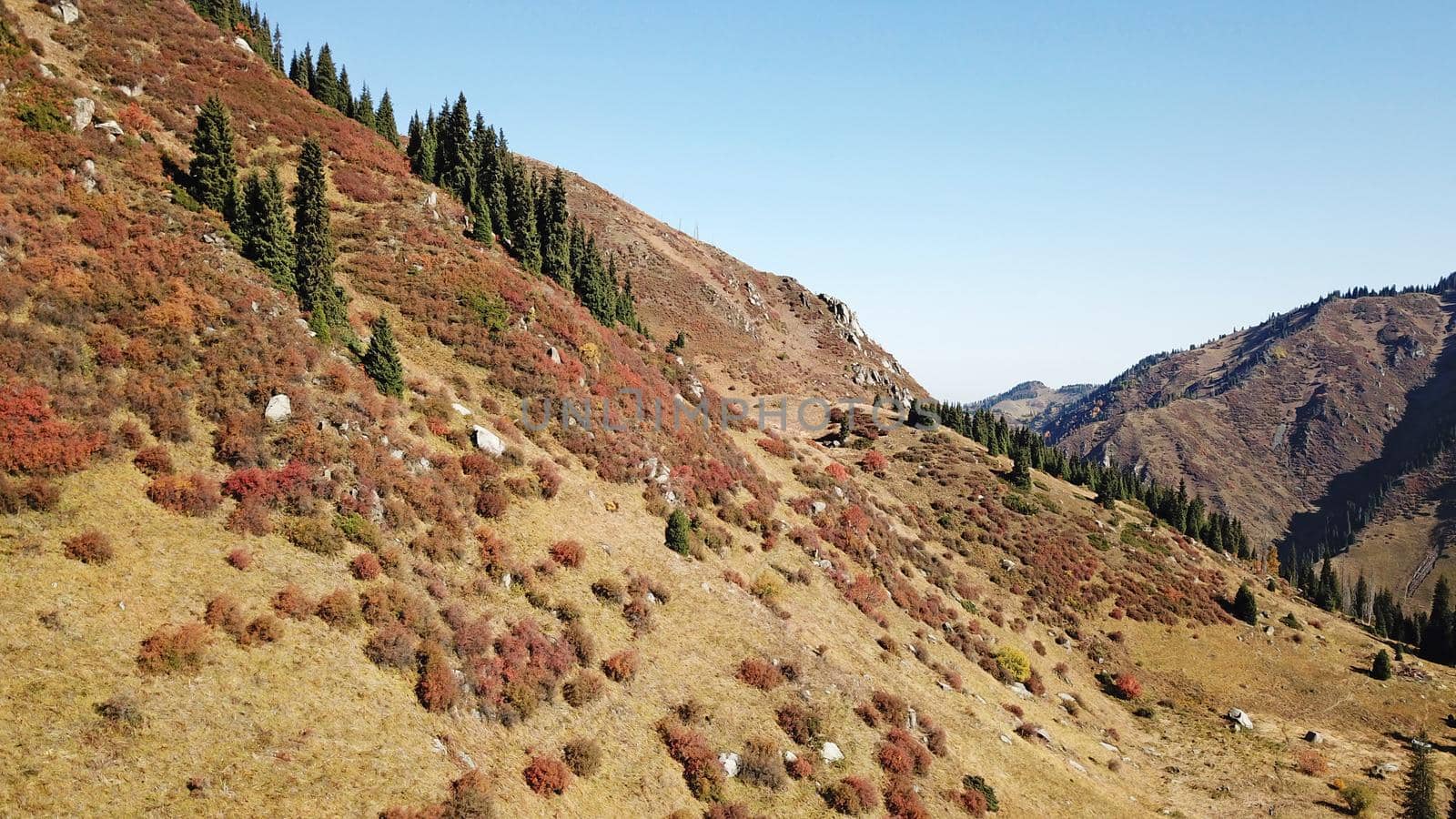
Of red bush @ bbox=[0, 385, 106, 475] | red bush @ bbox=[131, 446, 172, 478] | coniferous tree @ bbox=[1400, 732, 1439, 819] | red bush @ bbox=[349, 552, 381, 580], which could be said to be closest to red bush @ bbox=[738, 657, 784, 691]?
red bush @ bbox=[349, 552, 381, 580]

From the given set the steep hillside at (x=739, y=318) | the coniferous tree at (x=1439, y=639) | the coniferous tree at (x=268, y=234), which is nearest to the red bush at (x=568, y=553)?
the coniferous tree at (x=268, y=234)

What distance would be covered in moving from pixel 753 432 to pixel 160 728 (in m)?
53.8

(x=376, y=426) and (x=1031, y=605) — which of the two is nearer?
(x=376, y=426)

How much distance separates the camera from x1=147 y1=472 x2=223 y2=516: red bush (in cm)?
2236

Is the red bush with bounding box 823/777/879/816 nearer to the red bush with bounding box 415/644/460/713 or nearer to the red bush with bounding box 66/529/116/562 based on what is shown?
the red bush with bounding box 415/644/460/713

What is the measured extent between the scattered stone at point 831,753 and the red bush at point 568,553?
14.3 meters

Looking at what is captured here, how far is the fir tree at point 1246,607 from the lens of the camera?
64.4 metres

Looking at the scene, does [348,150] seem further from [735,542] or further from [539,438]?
[735,542]

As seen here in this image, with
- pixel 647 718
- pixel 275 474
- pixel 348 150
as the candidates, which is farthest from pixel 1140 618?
pixel 348 150

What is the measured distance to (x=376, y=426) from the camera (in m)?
30.6

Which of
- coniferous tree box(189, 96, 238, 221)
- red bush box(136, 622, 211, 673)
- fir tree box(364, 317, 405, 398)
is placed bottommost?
red bush box(136, 622, 211, 673)

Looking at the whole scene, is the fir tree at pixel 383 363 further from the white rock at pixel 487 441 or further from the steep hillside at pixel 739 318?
the steep hillside at pixel 739 318

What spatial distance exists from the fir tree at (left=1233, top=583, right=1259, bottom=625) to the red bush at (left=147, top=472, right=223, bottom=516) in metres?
84.8

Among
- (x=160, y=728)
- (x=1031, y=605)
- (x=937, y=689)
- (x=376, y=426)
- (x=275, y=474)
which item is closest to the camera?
(x=160, y=728)
